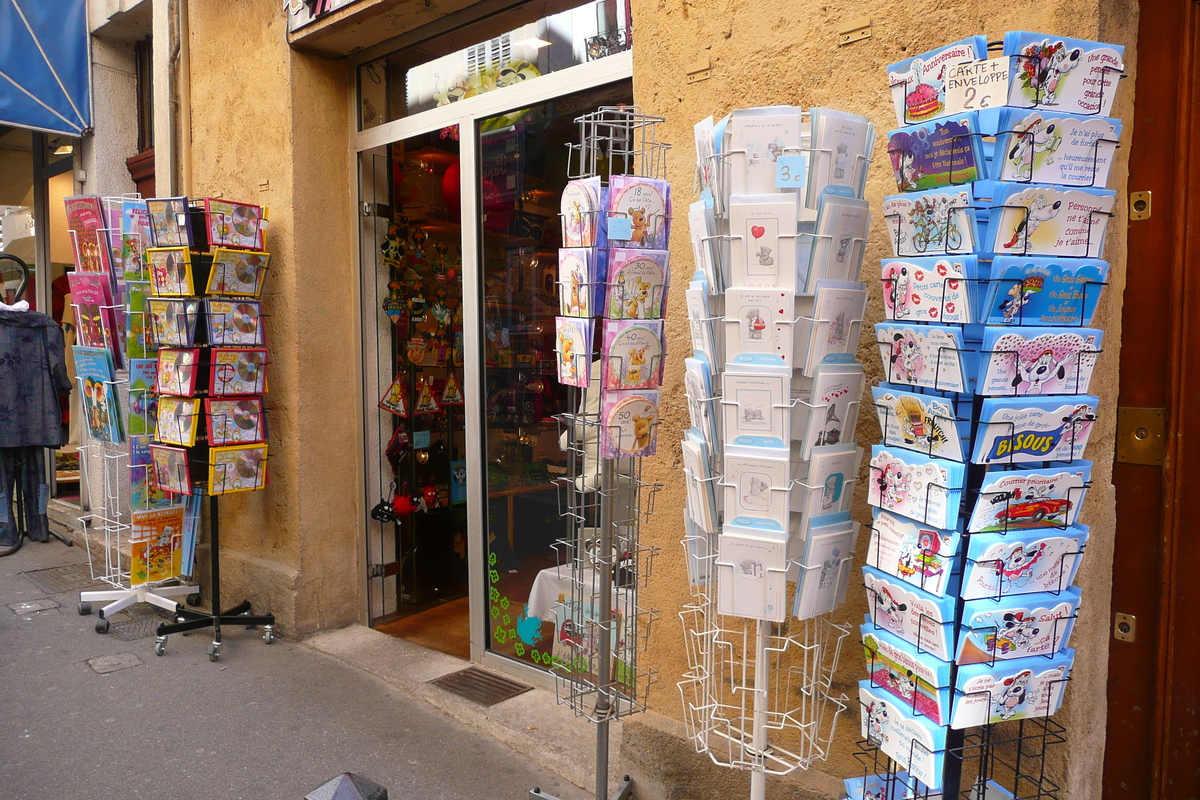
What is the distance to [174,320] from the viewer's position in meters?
4.07

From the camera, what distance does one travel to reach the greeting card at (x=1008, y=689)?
5.18 feet

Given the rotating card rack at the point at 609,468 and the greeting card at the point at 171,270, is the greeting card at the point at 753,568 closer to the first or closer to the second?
the rotating card rack at the point at 609,468

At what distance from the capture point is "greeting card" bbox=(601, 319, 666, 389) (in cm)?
221

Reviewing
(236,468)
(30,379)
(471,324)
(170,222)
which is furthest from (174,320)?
(30,379)

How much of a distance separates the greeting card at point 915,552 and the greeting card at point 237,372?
3470 millimetres

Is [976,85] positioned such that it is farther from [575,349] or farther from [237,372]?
[237,372]

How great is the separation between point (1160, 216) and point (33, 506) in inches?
281

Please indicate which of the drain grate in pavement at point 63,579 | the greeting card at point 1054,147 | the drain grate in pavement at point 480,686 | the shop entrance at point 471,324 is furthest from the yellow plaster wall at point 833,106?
the drain grate in pavement at point 63,579

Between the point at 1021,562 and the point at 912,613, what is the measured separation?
0.79 feet

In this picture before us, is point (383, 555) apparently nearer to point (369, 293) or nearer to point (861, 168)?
point (369, 293)

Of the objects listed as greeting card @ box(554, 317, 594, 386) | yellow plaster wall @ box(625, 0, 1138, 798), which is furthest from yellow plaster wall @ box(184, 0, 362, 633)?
greeting card @ box(554, 317, 594, 386)

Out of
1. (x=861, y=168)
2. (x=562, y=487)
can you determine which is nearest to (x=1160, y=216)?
(x=861, y=168)

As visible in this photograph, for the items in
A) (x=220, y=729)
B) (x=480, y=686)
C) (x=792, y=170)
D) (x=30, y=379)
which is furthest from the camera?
(x=30, y=379)

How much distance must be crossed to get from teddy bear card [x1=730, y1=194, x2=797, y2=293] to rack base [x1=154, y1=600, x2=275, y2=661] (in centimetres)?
357
